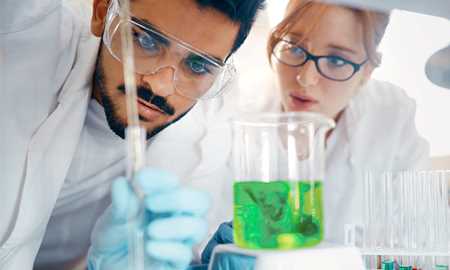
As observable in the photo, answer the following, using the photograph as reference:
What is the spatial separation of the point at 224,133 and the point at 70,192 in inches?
18.3

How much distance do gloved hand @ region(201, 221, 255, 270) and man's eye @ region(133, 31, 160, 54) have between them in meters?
0.54

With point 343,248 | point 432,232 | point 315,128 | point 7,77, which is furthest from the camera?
point 432,232

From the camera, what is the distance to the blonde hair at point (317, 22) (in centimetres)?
165

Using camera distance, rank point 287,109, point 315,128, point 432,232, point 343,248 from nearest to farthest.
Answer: point 343,248, point 315,128, point 287,109, point 432,232

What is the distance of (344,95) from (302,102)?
0.15 meters

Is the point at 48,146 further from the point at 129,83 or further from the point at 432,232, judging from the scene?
the point at 432,232

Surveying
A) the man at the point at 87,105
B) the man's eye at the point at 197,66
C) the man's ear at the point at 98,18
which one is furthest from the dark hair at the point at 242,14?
the man's ear at the point at 98,18

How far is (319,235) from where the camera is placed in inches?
51.1

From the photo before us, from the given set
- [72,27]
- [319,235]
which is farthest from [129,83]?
[319,235]

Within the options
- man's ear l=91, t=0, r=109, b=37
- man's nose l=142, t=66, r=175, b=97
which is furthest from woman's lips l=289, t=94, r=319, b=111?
man's ear l=91, t=0, r=109, b=37

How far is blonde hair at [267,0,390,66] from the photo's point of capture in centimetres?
165

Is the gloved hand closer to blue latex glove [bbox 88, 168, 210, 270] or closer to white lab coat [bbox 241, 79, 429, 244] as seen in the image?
blue latex glove [bbox 88, 168, 210, 270]

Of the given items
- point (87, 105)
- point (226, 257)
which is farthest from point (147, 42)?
point (226, 257)

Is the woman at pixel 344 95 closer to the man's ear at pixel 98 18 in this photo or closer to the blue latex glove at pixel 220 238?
the blue latex glove at pixel 220 238
